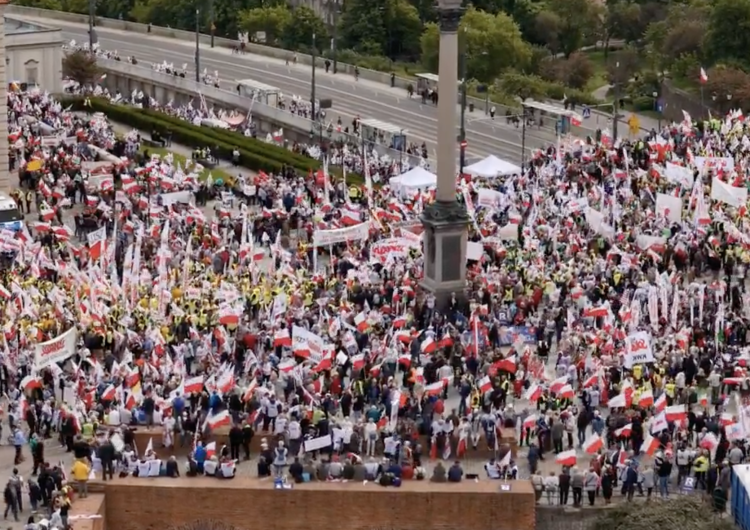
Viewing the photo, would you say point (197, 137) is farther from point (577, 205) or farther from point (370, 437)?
point (370, 437)

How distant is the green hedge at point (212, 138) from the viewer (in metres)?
78.0

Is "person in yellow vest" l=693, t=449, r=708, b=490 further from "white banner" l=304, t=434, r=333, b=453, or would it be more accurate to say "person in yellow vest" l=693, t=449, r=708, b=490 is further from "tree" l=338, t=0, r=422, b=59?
"tree" l=338, t=0, r=422, b=59

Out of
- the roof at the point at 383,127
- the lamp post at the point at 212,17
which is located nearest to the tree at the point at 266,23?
the lamp post at the point at 212,17

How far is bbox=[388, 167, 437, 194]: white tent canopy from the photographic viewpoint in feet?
211

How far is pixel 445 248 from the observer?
5122 cm

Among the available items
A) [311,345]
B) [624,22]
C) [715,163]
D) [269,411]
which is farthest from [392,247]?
[624,22]

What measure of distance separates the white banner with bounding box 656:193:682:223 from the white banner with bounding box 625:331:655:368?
13322 mm

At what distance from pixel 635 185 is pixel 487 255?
968cm

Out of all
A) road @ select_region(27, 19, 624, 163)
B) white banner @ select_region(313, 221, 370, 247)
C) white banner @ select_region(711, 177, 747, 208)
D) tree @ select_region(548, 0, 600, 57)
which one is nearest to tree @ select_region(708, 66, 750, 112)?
road @ select_region(27, 19, 624, 163)

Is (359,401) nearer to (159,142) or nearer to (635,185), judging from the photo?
(635,185)

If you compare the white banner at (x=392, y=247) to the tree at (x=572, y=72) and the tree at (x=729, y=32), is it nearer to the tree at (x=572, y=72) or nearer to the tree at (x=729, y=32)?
the tree at (x=729, y=32)

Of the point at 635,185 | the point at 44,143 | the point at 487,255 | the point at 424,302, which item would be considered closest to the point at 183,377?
the point at 424,302

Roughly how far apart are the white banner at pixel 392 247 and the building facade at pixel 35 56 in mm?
48198

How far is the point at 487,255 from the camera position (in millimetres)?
55062
